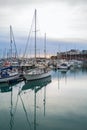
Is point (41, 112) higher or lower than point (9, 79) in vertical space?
lower

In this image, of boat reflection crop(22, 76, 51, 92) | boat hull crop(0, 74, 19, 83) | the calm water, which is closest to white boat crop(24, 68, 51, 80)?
boat reflection crop(22, 76, 51, 92)

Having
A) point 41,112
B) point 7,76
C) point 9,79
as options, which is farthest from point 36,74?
point 41,112

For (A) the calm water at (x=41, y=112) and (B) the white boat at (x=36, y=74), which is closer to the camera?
(A) the calm water at (x=41, y=112)

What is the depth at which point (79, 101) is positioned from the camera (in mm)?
19781

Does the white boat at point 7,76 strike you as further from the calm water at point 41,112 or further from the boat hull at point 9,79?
the calm water at point 41,112

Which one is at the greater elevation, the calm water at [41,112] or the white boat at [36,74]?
the white boat at [36,74]

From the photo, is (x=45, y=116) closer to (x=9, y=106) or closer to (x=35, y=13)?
(x=9, y=106)

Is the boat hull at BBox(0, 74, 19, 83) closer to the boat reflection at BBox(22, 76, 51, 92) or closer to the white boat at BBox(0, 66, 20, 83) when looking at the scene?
the white boat at BBox(0, 66, 20, 83)

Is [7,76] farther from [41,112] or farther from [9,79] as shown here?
[41,112]

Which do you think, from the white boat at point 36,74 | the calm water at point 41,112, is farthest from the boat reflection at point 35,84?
the calm water at point 41,112

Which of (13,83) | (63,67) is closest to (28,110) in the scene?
(13,83)

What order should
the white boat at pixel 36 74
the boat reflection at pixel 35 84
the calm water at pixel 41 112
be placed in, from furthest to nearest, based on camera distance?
the white boat at pixel 36 74 → the boat reflection at pixel 35 84 → the calm water at pixel 41 112

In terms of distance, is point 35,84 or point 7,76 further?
point 35,84

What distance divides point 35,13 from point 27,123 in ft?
75.8
